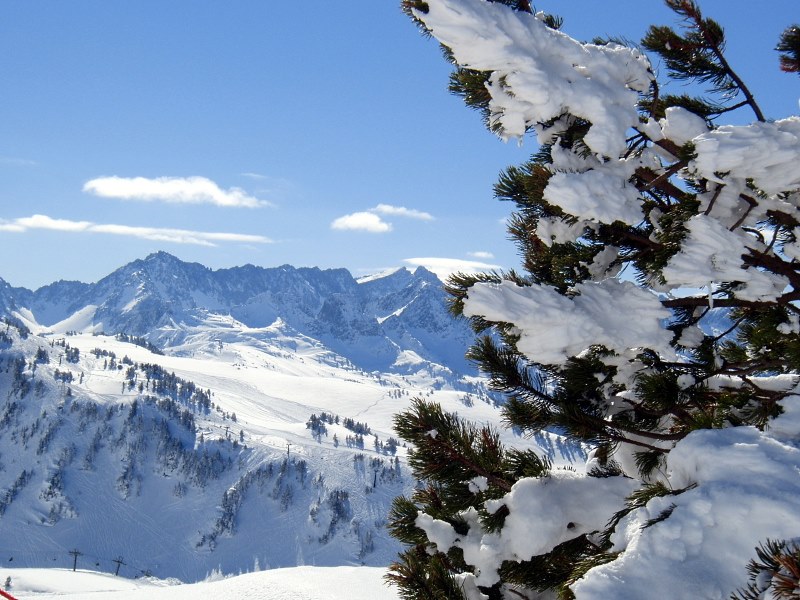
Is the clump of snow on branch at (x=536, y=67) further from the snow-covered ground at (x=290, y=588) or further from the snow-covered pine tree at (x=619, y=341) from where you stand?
the snow-covered ground at (x=290, y=588)

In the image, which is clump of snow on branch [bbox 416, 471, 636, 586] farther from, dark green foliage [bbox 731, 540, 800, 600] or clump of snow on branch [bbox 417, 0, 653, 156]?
clump of snow on branch [bbox 417, 0, 653, 156]

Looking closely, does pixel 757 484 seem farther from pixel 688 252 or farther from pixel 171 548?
pixel 171 548

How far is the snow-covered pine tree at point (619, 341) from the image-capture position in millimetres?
3043

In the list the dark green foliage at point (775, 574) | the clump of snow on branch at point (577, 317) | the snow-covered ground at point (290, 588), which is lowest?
the snow-covered ground at point (290, 588)

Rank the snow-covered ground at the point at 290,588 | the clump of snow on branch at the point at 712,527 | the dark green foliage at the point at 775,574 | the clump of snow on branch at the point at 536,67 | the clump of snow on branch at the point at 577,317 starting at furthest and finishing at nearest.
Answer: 1. the snow-covered ground at the point at 290,588
2. the clump of snow on branch at the point at 577,317
3. the clump of snow on branch at the point at 536,67
4. the clump of snow on branch at the point at 712,527
5. the dark green foliage at the point at 775,574

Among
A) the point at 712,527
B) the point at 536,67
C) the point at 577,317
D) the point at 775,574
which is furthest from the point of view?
the point at 577,317

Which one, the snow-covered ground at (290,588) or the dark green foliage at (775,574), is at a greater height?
the dark green foliage at (775,574)

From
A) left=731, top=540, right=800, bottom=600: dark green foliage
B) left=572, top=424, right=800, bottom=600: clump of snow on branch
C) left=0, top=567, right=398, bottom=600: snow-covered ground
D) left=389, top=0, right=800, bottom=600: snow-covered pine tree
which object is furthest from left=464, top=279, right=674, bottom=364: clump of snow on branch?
left=0, top=567, right=398, bottom=600: snow-covered ground

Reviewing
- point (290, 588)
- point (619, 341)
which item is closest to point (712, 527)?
point (619, 341)

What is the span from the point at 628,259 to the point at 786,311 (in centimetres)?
110

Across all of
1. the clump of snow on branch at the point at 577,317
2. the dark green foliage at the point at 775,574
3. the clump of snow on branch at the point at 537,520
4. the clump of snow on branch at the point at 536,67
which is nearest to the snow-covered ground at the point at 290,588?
the clump of snow on branch at the point at 537,520

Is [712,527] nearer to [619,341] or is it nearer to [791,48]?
[619,341]

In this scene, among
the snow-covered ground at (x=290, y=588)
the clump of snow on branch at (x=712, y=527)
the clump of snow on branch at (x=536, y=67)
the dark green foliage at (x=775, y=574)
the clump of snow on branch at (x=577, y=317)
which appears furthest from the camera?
the snow-covered ground at (x=290, y=588)

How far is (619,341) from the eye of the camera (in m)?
3.92
